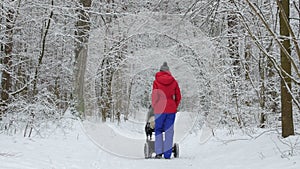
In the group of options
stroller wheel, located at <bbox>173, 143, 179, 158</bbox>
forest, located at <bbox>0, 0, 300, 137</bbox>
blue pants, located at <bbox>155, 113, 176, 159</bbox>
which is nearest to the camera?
forest, located at <bbox>0, 0, 300, 137</bbox>

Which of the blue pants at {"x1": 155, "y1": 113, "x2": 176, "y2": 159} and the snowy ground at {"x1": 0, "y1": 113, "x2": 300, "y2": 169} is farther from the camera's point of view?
the blue pants at {"x1": 155, "y1": 113, "x2": 176, "y2": 159}

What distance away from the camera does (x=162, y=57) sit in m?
12.7

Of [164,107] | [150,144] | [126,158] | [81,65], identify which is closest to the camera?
[126,158]

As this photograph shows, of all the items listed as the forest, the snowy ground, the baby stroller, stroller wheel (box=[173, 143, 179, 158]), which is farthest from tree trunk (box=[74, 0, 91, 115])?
stroller wheel (box=[173, 143, 179, 158])

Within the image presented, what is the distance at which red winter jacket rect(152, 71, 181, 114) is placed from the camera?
6.81 m

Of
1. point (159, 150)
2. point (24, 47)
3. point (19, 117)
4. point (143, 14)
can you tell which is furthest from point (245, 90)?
point (24, 47)

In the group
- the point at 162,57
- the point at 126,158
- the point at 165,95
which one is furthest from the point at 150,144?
the point at 162,57

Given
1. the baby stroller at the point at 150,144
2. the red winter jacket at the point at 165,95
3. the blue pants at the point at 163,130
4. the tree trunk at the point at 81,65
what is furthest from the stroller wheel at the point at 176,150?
the tree trunk at the point at 81,65

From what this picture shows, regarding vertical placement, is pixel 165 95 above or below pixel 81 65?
below

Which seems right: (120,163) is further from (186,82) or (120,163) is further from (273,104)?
(186,82)

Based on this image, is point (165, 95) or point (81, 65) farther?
point (81, 65)

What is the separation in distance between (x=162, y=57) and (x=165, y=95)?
6.00 meters

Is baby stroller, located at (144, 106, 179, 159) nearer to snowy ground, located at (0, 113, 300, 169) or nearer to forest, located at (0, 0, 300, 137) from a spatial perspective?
snowy ground, located at (0, 113, 300, 169)

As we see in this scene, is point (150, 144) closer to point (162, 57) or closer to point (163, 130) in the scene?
point (163, 130)
